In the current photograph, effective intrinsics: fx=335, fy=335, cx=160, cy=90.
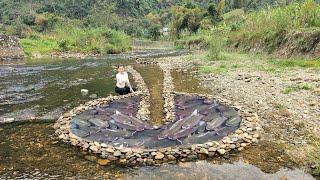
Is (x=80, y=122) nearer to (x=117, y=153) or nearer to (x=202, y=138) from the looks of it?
(x=117, y=153)

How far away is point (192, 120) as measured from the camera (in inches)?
399

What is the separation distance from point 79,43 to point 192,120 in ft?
148

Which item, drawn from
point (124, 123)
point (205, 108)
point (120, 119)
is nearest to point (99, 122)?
point (120, 119)

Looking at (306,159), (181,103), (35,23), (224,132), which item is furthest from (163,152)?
(35,23)

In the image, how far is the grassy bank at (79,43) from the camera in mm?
49356

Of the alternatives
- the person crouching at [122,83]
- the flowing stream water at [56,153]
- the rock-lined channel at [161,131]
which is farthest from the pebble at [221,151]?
the person crouching at [122,83]

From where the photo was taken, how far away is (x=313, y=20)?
78.0 feet

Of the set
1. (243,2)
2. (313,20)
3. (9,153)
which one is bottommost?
(9,153)

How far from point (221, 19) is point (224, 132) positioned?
68.8 metres

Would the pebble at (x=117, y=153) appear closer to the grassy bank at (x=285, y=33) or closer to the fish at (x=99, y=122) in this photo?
the fish at (x=99, y=122)

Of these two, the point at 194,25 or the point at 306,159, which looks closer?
the point at 306,159

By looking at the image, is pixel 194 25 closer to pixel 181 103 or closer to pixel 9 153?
pixel 181 103

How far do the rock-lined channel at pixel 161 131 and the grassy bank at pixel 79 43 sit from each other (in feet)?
118

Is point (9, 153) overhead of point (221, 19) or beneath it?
beneath
